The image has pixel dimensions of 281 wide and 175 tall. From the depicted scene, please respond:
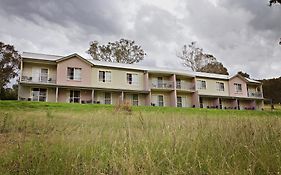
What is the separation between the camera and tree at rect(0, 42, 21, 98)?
4003 cm

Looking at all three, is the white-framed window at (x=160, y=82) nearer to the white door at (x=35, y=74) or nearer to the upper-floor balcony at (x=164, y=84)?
the upper-floor balcony at (x=164, y=84)

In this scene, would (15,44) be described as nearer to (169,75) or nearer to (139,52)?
(139,52)

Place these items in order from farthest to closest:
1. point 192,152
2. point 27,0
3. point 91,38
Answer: point 91,38 < point 27,0 < point 192,152

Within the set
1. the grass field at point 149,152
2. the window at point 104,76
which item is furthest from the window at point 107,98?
the grass field at point 149,152

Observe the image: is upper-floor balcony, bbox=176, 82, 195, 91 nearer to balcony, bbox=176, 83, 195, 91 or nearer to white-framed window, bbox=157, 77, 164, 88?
balcony, bbox=176, 83, 195, 91

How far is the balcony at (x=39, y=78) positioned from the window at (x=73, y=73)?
1806 mm

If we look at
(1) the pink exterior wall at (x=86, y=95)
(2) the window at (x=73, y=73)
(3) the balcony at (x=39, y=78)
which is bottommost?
(1) the pink exterior wall at (x=86, y=95)

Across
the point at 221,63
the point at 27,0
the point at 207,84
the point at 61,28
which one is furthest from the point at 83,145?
the point at 221,63

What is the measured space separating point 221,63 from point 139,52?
20003mm

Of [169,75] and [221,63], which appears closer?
[169,75]

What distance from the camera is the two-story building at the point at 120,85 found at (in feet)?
90.2

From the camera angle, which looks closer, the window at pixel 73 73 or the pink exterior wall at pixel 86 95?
the window at pixel 73 73

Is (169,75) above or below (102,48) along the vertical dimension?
below

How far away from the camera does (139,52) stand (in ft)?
151
